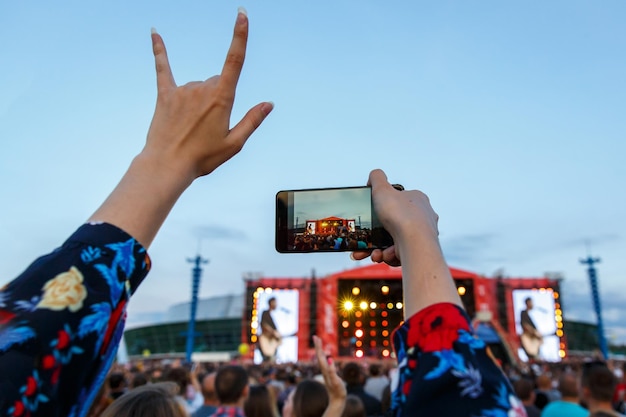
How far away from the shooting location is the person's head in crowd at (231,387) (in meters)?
4.29

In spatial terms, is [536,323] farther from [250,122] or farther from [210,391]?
[250,122]

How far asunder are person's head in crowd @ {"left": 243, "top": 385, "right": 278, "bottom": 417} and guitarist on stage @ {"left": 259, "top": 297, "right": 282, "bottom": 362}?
26.2 meters

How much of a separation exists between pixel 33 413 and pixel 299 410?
12.0 feet

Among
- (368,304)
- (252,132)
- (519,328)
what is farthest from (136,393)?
(519,328)

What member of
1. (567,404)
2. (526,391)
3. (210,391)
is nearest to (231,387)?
(210,391)

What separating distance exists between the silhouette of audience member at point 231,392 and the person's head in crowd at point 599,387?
122 inches

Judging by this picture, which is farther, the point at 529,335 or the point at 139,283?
the point at 529,335

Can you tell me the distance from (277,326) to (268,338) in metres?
0.90

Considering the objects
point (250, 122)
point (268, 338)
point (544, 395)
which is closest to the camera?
point (250, 122)

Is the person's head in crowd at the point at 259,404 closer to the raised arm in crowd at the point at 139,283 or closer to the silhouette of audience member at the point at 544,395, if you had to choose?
the raised arm in crowd at the point at 139,283

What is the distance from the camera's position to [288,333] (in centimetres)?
3112

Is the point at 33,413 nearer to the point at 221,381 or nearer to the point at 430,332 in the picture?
the point at 430,332

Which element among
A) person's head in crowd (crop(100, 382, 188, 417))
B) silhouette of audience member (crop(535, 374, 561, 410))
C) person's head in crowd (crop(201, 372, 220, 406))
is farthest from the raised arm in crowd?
silhouette of audience member (crop(535, 374, 561, 410))

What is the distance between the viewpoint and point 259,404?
15.5 feet
